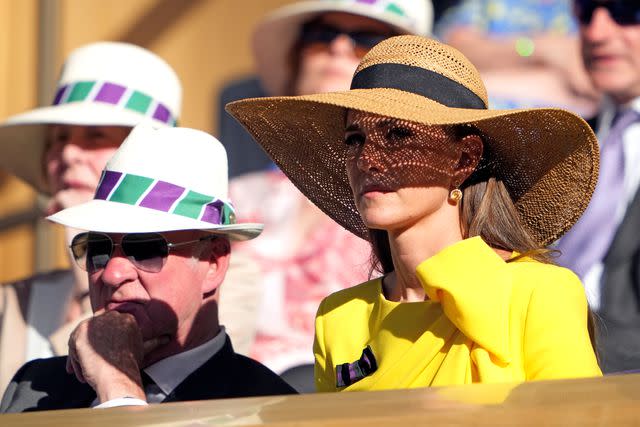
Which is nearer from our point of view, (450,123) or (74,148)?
(450,123)

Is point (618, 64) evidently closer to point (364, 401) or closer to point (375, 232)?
point (375, 232)

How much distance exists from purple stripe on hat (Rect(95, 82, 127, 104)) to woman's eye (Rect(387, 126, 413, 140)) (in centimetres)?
153

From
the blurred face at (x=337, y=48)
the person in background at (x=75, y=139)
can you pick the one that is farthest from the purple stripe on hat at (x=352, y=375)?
the blurred face at (x=337, y=48)

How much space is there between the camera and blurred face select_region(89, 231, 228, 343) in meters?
2.66

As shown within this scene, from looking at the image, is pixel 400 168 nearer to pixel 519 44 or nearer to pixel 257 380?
pixel 257 380

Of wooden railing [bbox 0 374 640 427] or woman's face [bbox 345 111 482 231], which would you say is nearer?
wooden railing [bbox 0 374 640 427]

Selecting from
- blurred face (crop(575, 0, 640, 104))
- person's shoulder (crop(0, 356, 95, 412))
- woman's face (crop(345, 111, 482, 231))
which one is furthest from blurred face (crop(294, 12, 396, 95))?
woman's face (crop(345, 111, 482, 231))

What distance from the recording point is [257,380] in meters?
2.69

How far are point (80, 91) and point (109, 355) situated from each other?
4.51 ft

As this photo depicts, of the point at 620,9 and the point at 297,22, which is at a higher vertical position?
the point at 620,9

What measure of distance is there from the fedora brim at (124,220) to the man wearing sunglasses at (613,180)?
150 cm

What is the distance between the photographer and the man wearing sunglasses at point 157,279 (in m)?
2.63

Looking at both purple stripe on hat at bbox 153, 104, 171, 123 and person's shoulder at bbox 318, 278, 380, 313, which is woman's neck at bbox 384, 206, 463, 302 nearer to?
person's shoulder at bbox 318, 278, 380, 313

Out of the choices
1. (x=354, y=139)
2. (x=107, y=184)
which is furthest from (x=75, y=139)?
(x=354, y=139)
